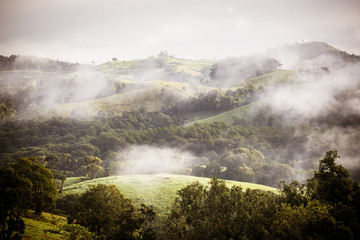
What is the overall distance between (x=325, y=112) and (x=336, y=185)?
170m

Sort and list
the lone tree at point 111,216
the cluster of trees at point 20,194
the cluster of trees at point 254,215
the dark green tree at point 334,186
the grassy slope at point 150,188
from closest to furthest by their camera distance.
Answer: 1. the cluster of trees at point 20,194
2. the cluster of trees at point 254,215
3. the dark green tree at point 334,186
4. the lone tree at point 111,216
5. the grassy slope at point 150,188

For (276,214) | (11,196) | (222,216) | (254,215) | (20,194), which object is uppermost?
(11,196)

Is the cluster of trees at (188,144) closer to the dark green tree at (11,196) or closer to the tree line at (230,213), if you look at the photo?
the tree line at (230,213)

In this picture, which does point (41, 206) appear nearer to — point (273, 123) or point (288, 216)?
point (288, 216)

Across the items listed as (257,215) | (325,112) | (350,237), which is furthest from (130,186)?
(325,112)

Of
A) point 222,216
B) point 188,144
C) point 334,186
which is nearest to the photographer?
point 334,186

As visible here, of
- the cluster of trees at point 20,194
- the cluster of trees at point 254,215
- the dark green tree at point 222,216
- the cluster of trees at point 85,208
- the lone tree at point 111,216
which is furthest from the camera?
the lone tree at point 111,216

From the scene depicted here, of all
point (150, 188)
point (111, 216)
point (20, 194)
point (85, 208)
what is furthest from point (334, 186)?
point (150, 188)

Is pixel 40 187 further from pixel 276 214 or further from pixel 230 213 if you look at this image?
pixel 276 214

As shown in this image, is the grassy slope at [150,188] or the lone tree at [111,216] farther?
the grassy slope at [150,188]

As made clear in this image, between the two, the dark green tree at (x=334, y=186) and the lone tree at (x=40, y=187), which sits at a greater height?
the dark green tree at (x=334, y=186)

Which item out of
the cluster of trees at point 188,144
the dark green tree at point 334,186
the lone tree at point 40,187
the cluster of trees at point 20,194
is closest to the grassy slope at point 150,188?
the lone tree at point 40,187

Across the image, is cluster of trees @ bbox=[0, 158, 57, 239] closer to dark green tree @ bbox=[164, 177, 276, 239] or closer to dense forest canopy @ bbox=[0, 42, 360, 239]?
dense forest canopy @ bbox=[0, 42, 360, 239]

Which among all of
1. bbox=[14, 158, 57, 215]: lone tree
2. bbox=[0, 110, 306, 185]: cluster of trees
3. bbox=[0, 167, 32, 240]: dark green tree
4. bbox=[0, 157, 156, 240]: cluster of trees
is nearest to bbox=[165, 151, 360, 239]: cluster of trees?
bbox=[0, 157, 156, 240]: cluster of trees
